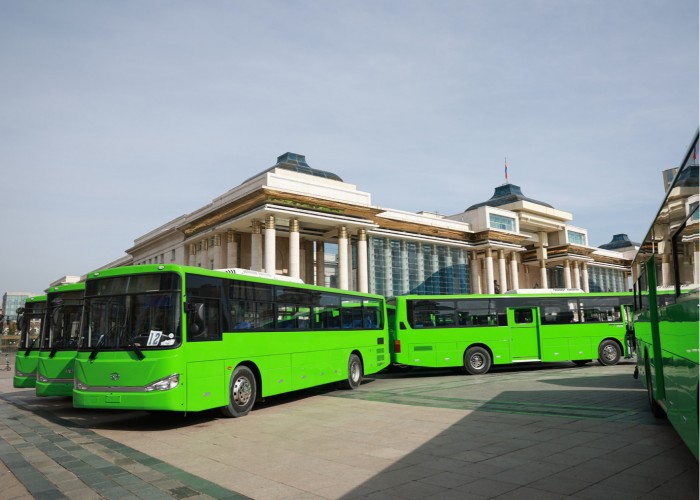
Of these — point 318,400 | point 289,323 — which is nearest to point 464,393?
point 318,400

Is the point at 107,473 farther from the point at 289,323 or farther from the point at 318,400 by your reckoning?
the point at 318,400

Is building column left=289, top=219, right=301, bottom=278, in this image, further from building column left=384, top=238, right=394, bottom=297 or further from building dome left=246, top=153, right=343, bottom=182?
A: building column left=384, top=238, right=394, bottom=297

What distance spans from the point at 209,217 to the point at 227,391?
1406 inches

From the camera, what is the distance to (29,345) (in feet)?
44.3

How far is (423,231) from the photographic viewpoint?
51.2m

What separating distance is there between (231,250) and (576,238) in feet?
151

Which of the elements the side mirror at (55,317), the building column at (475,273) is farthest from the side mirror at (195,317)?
the building column at (475,273)

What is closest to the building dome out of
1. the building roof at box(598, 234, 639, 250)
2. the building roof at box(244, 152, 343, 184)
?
the building roof at box(244, 152, 343, 184)

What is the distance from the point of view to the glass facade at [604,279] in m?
74.4

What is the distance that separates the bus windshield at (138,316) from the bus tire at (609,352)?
15.7 metres

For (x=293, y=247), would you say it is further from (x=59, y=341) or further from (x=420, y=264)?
(x=59, y=341)

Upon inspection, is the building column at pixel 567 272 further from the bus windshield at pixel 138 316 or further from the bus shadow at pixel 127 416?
the bus windshield at pixel 138 316

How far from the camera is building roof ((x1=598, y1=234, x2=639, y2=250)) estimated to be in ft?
290

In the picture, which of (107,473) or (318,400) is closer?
(107,473)
